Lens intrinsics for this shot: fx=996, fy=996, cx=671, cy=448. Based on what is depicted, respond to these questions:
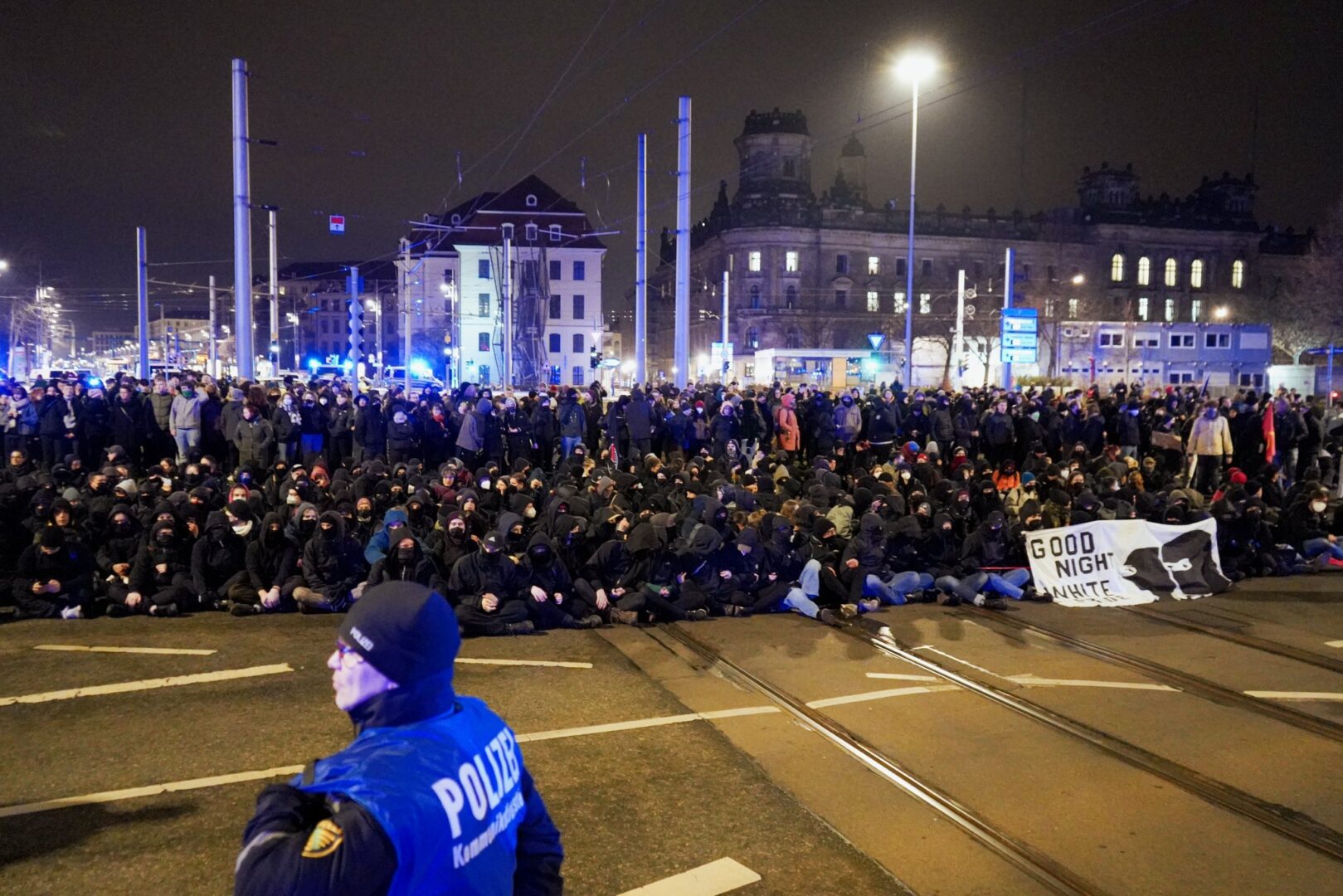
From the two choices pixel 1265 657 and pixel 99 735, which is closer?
pixel 99 735

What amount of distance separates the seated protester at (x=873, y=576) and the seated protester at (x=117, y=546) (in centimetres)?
788

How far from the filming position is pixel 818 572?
1145 cm

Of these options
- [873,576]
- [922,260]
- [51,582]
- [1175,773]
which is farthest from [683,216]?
[922,260]

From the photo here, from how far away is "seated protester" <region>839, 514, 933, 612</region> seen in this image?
37.6 feet

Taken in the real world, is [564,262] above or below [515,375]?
above

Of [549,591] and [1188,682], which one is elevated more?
[549,591]

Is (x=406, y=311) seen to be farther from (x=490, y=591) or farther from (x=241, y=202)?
(x=490, y=591)

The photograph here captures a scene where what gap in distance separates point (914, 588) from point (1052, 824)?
6122 millimetres

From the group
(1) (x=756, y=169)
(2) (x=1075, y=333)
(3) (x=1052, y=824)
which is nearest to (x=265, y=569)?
(3) (x=1052, y=824)

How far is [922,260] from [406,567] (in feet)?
275

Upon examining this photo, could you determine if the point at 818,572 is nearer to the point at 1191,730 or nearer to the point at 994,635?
the point at 994,635

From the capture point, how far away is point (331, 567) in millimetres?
11102

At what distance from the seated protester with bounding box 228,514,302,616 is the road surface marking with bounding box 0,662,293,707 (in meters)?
2.11

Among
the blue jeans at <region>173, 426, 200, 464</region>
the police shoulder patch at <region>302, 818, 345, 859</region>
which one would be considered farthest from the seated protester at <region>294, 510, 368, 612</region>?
the police shoulder patch at <region>302, 818, 345, 859</region>
